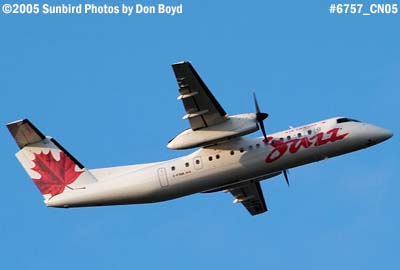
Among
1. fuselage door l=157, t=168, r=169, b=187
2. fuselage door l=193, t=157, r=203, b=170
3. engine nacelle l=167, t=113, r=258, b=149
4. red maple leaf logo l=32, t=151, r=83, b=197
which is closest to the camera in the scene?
engine nacelle l=167, t=113, r=258, b=149

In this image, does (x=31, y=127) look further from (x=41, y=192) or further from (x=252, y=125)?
(x=252, y=125)

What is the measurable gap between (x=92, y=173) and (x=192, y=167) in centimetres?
430

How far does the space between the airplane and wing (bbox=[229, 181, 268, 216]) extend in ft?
8.41

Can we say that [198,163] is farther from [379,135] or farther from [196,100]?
[379,135]

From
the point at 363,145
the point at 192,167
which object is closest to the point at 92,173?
the point at 192,167

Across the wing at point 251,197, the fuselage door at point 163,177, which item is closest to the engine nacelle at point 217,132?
the fuselage door at point 163,177

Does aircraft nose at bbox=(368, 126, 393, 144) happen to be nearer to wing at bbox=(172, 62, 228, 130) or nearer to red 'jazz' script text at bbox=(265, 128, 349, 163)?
red 'jazz' script text at bbox=(265, 128, 349, 163)

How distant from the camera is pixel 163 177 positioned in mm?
29531

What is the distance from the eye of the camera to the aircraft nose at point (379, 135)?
96.6 feet

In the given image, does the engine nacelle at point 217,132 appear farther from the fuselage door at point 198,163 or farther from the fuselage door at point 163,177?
the fuselage door at point 163,177

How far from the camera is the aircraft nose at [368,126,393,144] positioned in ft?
96.6

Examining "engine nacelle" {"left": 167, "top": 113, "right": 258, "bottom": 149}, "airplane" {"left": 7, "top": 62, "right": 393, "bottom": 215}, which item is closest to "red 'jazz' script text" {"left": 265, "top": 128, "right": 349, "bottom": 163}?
"airplane" {"left": 7, "top": 62, "right": 393, "bottom": 215}

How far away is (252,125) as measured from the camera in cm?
2850

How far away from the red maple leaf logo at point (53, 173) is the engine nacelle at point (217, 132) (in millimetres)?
4826
